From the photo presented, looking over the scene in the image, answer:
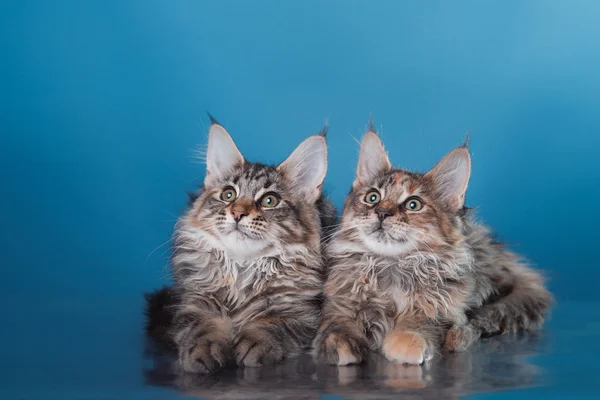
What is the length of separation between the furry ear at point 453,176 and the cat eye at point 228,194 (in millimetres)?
823

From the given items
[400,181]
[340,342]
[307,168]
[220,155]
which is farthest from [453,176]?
[220,155]

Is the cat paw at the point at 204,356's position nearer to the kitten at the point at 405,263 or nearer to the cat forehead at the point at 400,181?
the kitten at the point at 405,263

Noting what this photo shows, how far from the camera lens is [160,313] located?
3430 mm

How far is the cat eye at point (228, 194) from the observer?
3031 millimetres

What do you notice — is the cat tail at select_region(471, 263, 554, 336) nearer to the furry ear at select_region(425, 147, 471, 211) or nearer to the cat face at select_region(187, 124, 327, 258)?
the furry ear at select_region(425, 147, 471, 211)

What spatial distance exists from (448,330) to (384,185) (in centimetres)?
65

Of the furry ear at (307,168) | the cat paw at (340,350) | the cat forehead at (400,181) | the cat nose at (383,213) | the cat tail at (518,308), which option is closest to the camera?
the cat paw at (340,350)

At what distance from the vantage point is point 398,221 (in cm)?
285

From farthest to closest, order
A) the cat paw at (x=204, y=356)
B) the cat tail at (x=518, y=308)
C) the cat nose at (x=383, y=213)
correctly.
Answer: the cat tail at (x=518, y=308)
the cat nose at (x=383, y=213)
the cat paw at (x=204, y=356)

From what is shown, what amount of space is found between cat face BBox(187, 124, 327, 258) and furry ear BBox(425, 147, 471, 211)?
490mm

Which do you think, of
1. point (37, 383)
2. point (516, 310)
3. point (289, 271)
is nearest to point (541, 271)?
point (516, 310)

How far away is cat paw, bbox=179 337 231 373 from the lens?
2.49 m

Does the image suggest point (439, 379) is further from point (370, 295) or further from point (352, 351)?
point (370, 295)

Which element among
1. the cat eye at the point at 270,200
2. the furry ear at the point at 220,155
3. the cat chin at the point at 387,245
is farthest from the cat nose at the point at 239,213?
the cat chin at the point at 387,245
